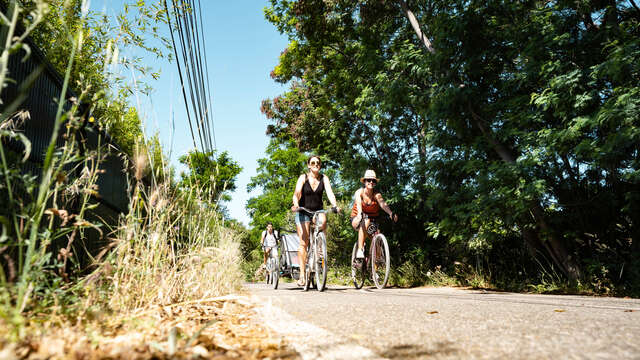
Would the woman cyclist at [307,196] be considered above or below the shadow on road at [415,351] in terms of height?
above

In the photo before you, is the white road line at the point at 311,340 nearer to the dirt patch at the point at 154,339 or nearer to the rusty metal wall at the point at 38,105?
the dirt patch at the point at 154,339

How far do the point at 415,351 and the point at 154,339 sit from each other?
1.12 metres

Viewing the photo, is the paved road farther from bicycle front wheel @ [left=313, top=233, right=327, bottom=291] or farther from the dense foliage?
the dense foliage

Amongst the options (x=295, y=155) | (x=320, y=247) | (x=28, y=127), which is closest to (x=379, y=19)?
(x=320, y=247)

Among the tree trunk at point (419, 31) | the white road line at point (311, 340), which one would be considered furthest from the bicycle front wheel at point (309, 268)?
the tree trunk at point (419, 31)

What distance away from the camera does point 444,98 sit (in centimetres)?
851

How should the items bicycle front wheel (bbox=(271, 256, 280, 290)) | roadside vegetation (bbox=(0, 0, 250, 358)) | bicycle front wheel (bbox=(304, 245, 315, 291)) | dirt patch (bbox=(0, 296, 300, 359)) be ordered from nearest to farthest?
dirt patch (bbox=(0, 296, 300, 359)), roadside vegetation (bbox=(0, 0, 250, 358)), bicycle front wheel (bbox=(304, 245, 315, 291)), bicycle front wheel (bbox=(271, 256, 280, 290))

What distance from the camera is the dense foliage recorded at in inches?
251

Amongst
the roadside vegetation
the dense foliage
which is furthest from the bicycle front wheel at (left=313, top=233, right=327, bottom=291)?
the dense foliage

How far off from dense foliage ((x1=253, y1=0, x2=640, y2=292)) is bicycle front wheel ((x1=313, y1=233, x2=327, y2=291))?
3.04 meters

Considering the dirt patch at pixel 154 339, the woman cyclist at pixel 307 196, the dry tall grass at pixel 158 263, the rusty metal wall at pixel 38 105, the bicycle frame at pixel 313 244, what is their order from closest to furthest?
1. the dirt patch at pixel 154 339
2. the dry tall grass at pixel 158 263
3. the rusty metal wall at pixel 38 105
4. the bicycle frame at pixel 313 244
5. the woman cyclist at pixel 307 196

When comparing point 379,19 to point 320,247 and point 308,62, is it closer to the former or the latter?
point 308,62

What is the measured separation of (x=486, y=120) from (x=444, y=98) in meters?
1.00

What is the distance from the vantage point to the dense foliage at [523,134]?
251 inches
